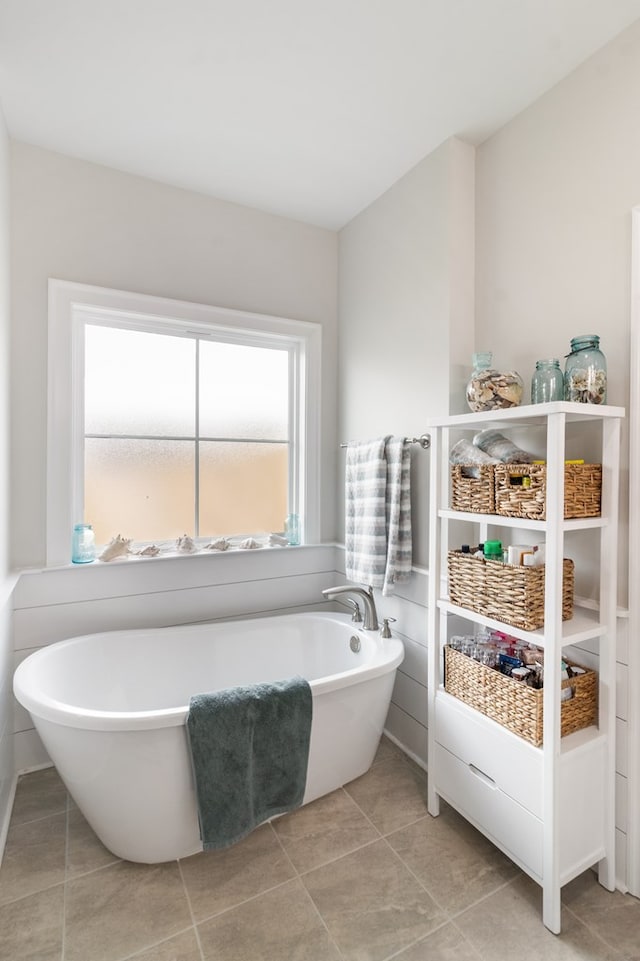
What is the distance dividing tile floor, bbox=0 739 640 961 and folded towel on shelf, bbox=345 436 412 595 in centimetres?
91

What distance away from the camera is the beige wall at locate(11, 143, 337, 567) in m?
2.00

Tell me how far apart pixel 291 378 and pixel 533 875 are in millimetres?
2300

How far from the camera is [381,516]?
2.14m

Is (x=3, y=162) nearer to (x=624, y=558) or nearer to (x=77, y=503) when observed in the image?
(x=77, y=503)

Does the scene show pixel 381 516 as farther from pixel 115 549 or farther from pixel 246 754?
pixel 115 549

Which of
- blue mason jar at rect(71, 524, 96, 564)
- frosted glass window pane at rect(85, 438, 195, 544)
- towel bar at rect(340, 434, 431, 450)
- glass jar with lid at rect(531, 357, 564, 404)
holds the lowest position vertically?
blue mason jar at rect(71, 524, 96, 564)

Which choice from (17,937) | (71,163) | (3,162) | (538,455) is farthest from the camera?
(71,163)

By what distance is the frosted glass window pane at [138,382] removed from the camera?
2240 mm

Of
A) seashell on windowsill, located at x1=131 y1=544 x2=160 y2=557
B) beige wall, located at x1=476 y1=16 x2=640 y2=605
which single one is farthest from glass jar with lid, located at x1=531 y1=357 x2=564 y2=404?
seashell on windowsill, located at x1=131 y1=544 x2=160 y2=557

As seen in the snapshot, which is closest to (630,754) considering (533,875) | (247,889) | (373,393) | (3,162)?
(533,875)

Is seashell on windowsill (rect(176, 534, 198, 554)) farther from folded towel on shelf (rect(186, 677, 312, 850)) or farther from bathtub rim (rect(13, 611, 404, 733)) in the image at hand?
folded towel on shelf (rect(186, 677, 312, 850))

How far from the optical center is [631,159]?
4.68ft

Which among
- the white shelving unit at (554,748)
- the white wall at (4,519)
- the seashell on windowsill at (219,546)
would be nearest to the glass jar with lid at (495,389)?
the white shelving unit at (554,748)

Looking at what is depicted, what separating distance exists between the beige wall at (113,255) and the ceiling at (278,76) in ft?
0.38
